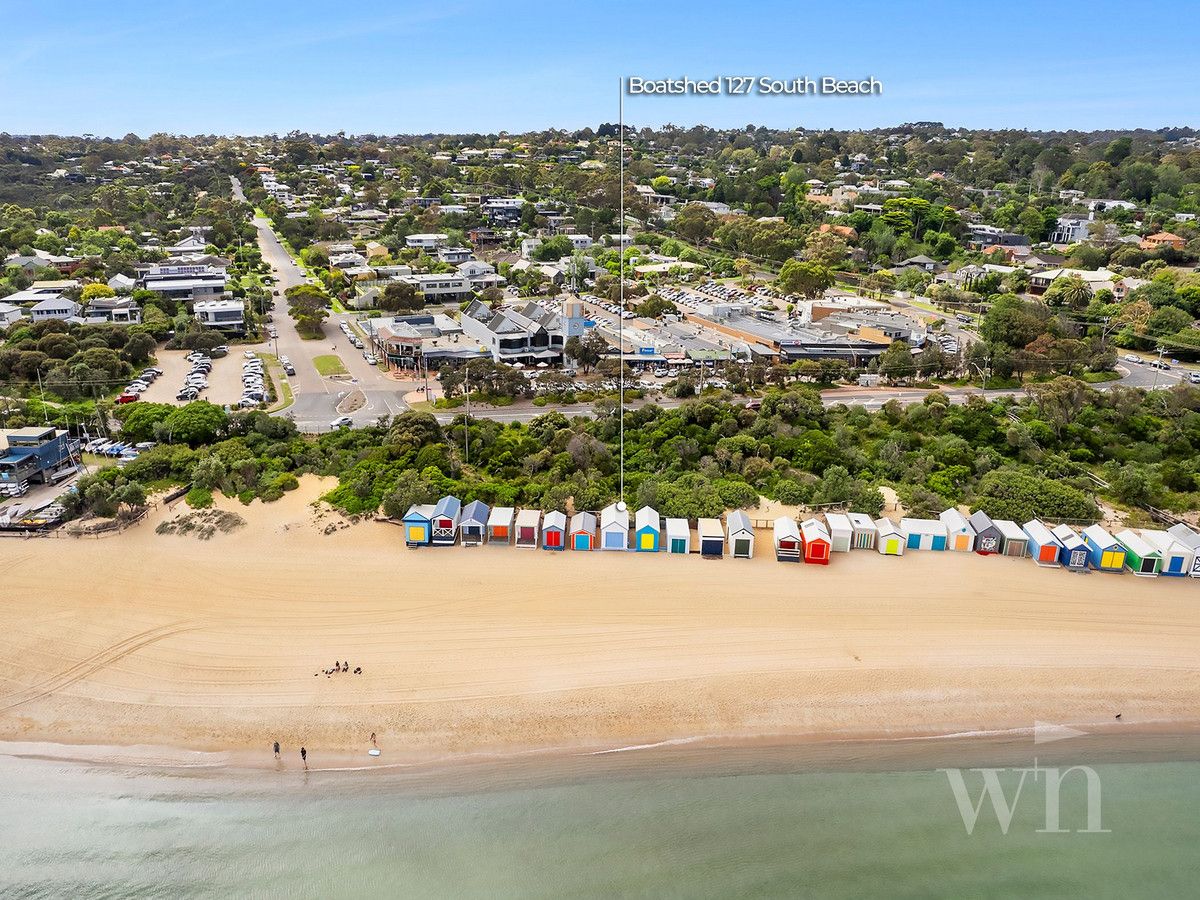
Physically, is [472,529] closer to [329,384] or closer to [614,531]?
[614,531]

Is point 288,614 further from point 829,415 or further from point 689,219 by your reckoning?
point 689,219

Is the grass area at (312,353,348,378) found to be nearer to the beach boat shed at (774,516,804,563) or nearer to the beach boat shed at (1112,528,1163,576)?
the beach boat shed at (774,516,804,563)

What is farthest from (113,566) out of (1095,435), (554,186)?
(554,186)

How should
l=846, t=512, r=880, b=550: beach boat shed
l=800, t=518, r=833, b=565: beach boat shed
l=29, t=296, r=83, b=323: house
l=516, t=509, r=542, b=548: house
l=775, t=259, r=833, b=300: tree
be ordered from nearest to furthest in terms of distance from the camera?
1. l=800, t=518, r=833, b=565: beach boat shed
2. l=516, t=509, r=542, b=548: house
3. l=846, t=512, r=880, b=550: beach boat shed
4. l=29, t=296, r=83, b=323: house
5. l=775, t=259, r=833, b=300: tree

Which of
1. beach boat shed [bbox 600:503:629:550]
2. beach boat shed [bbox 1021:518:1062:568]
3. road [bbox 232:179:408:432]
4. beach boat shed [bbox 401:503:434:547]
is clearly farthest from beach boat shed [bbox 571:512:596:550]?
road [bbox 232:179:408:432]

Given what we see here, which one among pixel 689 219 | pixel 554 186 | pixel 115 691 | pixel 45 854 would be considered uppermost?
pixel 554 186

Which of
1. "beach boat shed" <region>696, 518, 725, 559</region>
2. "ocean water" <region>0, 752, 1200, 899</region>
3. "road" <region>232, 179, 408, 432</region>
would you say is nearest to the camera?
"ocean water" <region>0, 752, 1200, 899</region>

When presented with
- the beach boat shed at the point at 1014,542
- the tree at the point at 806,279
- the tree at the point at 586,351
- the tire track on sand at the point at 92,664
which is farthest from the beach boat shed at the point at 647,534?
the tree at the point at 806,279
